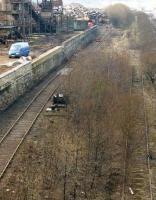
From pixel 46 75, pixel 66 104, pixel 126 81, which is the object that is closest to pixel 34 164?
pixel 66 104

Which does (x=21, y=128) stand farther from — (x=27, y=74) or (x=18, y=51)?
(x=18, y=51)

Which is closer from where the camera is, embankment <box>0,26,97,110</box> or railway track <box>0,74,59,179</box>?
railway track <box>0,74,59,179</box>

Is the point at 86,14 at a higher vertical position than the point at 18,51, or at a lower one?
lower

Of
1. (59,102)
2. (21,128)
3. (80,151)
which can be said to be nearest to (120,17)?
(59,102)

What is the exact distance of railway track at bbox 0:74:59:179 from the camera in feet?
53.7

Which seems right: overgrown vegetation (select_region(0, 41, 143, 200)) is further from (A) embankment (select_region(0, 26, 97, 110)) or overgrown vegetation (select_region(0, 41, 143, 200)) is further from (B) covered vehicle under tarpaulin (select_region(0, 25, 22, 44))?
(B) covered vehicle under tarpaulin (select_region(0, 25, 22, 44))

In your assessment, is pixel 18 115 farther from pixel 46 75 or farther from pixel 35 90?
pixel 46 75

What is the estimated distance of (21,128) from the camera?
19953 millimetres

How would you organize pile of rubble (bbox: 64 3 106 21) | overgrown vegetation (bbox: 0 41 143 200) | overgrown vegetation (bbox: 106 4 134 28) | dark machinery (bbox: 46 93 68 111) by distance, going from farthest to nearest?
overgrown vegetation (bbox: 106 4 134 28) → pile of rubble (bbox: 64 3 106 21) → dark machinery (bbox: 46 93 68 111) → overgrown vegetation (bbox: 0 41 143 200)

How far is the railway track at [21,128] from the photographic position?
16373 millimetres

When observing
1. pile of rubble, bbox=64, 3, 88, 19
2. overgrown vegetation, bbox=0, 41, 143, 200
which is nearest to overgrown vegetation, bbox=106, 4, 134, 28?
pile of rubble, bbox=64, 3, 88, 19

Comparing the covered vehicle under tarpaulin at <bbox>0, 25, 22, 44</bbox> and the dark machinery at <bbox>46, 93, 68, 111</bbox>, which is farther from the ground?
the covered vehicle under tarpaulin at <bbox>0, 25, 22, 44</bbox>

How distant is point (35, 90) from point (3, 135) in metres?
9.63

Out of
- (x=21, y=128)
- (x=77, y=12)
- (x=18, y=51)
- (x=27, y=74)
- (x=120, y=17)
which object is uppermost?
(x=18, y=51)
